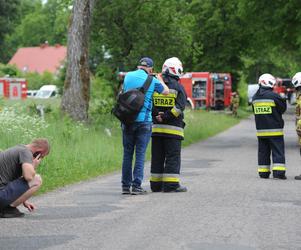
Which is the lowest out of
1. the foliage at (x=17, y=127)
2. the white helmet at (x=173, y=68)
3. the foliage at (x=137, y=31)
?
the foliage at (x=17, y=127)

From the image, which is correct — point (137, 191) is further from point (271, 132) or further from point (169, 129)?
point (271, 132)

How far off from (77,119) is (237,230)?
16128 mm

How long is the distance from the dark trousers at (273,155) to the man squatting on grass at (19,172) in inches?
246

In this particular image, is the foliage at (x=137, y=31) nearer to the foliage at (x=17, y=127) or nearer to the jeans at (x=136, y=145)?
the foliage at (x=17, y=127)

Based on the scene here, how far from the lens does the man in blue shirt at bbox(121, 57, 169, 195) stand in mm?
11945

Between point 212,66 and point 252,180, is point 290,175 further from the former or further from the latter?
point 212,66

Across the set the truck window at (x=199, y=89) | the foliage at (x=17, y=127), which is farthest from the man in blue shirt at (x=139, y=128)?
the truck window at (x=199, y=89)

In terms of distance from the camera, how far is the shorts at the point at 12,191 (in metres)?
9.36

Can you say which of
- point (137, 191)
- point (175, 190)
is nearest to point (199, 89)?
point (175, 190)

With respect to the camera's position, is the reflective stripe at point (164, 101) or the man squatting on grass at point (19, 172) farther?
the reflective stripe at point (164, 101)

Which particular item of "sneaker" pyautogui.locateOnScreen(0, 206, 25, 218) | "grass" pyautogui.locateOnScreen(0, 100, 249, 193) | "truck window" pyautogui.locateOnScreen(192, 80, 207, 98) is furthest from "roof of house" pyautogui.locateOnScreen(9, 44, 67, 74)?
"sneaker" pyautogui.locateOnScreen(0, 206, 25, 218)

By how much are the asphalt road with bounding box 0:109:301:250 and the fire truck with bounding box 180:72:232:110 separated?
133 feet

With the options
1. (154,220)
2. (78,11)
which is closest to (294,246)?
(154,220)

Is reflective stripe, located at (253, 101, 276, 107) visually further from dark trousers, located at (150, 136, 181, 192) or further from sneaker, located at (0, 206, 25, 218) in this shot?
sneaker, located at (0, 206, 25, 218)
